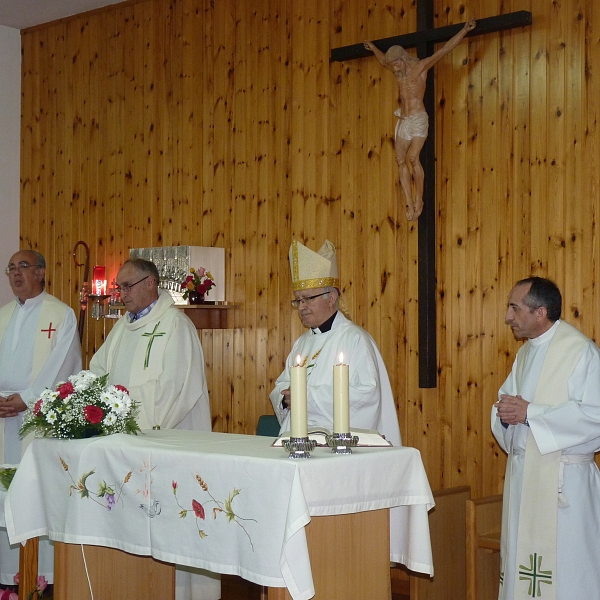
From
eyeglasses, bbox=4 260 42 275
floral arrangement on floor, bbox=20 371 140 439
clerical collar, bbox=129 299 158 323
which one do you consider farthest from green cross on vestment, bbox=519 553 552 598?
eyeglasses, bbox=4 260 42 275

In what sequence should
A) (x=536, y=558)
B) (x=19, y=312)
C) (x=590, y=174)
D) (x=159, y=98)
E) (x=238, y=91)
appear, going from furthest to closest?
(x=159, y=98)
(x=238, y=91)
(x=19, y=312)
(x=590, y=174)
(x=536, y=558)

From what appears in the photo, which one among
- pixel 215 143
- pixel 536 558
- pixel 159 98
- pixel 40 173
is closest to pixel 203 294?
pixel 215 143

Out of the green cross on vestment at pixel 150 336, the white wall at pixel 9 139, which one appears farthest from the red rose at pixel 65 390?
the white wall at pixel 9 139

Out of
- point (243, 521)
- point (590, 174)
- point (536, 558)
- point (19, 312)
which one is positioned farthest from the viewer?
point (19, 312)

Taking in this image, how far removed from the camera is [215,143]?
6.95m

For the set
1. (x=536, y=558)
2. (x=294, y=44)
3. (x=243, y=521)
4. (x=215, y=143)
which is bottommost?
(x=536, y=558)

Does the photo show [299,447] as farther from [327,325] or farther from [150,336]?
[150,336]

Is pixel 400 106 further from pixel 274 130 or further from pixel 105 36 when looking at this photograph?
pixel 105 36

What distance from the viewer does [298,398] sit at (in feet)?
10.9

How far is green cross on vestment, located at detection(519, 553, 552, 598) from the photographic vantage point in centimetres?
438

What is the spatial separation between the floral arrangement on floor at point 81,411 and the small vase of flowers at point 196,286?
243cm

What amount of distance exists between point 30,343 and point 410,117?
274 centimetres

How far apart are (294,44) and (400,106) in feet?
3.72

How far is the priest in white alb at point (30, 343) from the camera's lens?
6.03m
